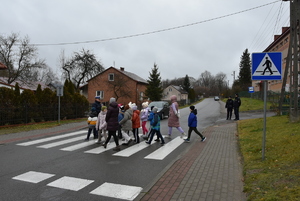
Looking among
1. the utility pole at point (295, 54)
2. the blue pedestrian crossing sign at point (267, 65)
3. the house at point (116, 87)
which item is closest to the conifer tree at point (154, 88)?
the house at point (116, 87)

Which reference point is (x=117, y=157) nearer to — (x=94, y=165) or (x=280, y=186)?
(x=94, y=165)

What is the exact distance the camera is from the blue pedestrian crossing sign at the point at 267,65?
592 centimetres

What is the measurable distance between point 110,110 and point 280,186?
5.28 meters

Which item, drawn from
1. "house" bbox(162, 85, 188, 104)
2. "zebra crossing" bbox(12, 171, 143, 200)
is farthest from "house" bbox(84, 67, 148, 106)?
"house" bbox(162, 85, 188, 104)

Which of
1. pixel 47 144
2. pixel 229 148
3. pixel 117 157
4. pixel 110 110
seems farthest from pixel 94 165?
pixel 229 148

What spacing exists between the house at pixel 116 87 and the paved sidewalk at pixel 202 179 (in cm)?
3703

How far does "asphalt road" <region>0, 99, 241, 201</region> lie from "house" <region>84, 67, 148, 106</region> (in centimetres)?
3561

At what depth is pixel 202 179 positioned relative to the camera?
4973 millimetres

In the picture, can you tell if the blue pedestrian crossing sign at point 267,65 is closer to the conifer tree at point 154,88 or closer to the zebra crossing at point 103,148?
the zebra crossing at point 103,148

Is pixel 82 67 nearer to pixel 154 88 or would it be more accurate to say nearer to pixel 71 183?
pixel 154 88

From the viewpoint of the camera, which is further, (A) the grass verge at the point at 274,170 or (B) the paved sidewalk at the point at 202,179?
(B) the paved sidewalk at the point at 202,179

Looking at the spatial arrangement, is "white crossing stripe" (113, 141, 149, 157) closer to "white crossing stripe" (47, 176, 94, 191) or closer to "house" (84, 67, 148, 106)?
"white crossing stripe" (47, 176, 94, 191)

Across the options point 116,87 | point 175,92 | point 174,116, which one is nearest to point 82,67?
point 116,87

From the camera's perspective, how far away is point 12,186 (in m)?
4.70
